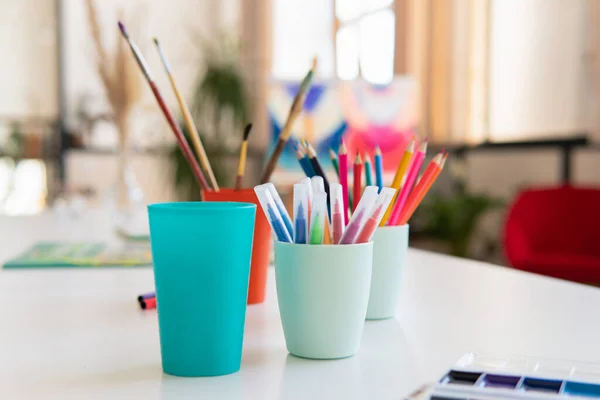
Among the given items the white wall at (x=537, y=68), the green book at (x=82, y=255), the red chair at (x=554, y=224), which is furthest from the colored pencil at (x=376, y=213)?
the white wall at (x=537, y=68)

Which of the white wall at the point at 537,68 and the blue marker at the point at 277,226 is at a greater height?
the white wall at the point at 537,68

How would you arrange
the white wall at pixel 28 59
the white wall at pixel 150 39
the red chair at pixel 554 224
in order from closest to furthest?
the red chair at pixel 554 224, the white wall at pixel 28 59, the white wall at pixel 150 39

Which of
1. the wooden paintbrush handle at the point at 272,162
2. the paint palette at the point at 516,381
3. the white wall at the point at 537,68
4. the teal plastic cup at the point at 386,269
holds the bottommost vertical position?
the paint palette at the point at 516,381

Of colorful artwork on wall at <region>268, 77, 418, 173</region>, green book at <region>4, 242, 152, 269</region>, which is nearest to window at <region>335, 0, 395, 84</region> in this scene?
colorful artwork on wall at <region>268, 77, 418, 173</region>

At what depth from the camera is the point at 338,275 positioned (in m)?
0.52

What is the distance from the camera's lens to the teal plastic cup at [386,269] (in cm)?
66

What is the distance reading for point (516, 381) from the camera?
0.46m

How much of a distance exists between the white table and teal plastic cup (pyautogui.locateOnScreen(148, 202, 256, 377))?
0.06ft

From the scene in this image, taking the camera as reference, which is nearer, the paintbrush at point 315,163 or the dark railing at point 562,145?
the paintbrush at point 315,163

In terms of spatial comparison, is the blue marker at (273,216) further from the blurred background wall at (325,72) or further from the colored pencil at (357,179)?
the blurred background wall at (325,72)

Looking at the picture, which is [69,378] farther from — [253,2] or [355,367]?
[253,2]

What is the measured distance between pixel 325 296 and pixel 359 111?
2.65 m

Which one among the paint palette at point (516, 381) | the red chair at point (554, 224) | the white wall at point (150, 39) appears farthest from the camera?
the white wall at point (150, 39)

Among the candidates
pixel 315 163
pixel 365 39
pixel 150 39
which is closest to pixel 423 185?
pixel 315 163
